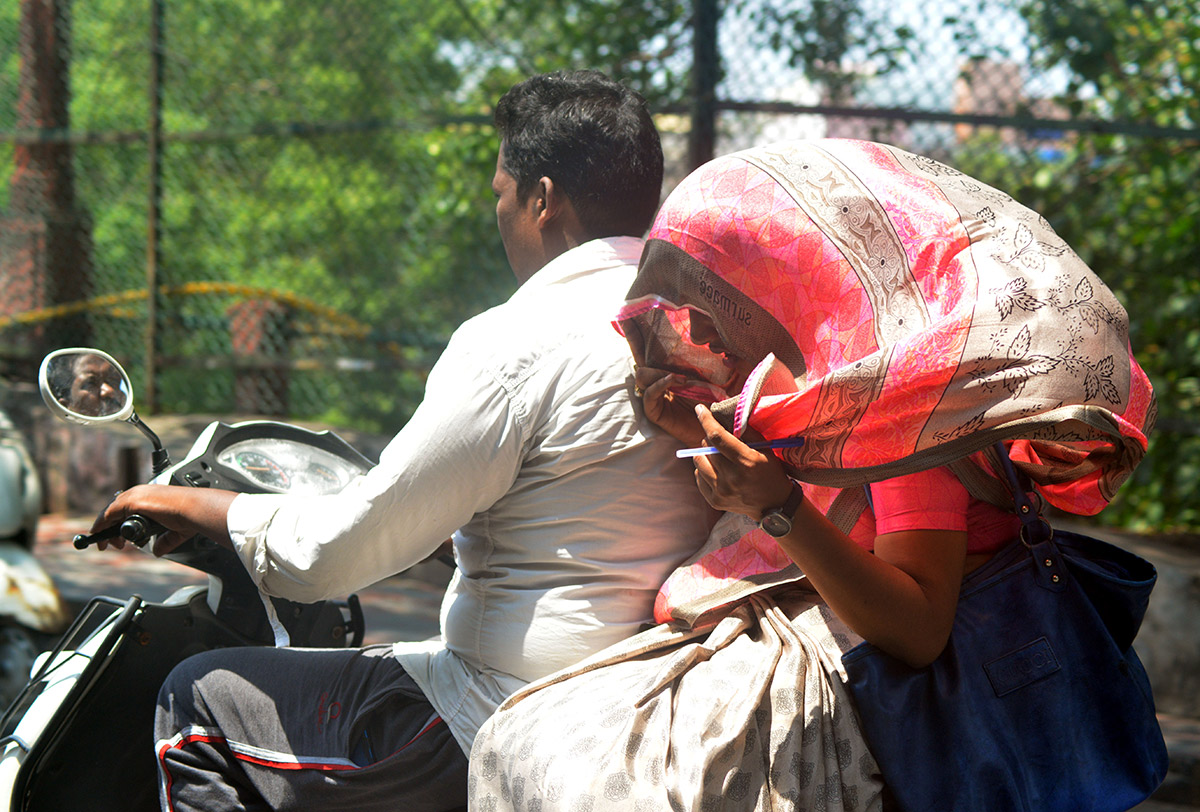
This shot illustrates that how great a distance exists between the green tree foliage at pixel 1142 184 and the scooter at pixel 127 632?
11.6 feet

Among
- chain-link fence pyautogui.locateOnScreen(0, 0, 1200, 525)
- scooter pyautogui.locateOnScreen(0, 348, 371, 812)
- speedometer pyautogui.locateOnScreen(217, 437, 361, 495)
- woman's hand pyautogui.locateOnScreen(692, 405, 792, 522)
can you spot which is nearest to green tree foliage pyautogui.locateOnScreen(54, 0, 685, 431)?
chain-link fence pyautogui.locateOnScreen(0, 0, 1200, 525)

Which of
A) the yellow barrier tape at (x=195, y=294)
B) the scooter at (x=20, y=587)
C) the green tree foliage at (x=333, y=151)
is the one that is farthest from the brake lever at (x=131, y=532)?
Result: the yellow barrier tape at (x=195, y=294)

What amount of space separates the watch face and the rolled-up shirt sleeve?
1.35 ft

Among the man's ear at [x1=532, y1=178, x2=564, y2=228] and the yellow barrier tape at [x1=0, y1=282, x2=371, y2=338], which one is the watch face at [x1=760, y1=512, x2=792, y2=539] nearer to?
the man's ear at [x1=532, y1=178, x2=564, y2=228]

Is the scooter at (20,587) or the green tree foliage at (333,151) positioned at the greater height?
the green tree foliage at (333,151)

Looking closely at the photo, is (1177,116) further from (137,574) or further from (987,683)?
(137,574)

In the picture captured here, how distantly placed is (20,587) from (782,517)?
304 cm

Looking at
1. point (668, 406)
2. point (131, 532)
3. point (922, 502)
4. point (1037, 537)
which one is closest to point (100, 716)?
point (131, 532)

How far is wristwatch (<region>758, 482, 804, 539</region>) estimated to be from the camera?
1283mm

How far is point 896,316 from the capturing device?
1.21 m

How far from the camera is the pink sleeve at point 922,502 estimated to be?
131cm

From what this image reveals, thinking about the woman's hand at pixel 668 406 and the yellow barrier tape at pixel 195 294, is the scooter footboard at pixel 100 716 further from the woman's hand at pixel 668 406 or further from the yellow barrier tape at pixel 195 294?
the yellow barrier tape at pixel 195 294

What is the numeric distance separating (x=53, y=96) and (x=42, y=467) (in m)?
2.40

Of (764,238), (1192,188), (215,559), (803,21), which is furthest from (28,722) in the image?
(1192,188)
